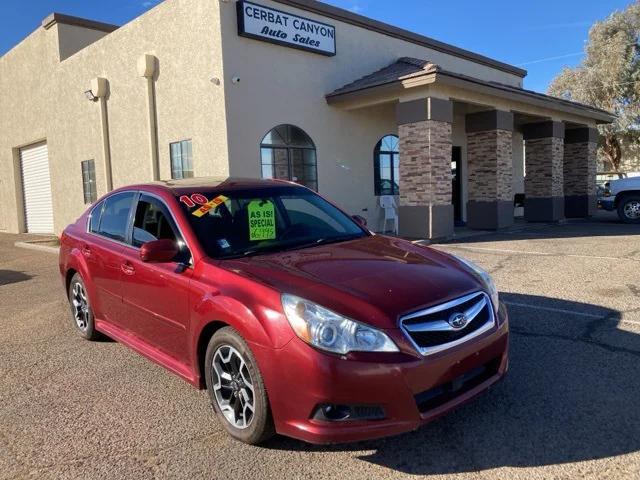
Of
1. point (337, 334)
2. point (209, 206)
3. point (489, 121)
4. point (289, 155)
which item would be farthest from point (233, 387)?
point (489, 121)

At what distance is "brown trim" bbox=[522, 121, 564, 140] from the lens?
51.9 feet

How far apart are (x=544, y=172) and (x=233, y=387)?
49.7 ft

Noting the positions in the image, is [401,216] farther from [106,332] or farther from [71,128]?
[71,128]

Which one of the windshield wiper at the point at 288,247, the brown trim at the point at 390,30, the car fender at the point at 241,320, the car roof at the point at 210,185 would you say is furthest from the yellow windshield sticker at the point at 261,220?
the brown trim at the point at 390,30

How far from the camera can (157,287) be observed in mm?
3750

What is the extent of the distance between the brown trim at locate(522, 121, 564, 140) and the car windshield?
1344 cm

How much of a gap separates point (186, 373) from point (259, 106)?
9.01 m

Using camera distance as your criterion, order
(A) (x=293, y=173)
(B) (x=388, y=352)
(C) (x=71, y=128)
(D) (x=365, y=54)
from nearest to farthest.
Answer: (B) (x=388, y=352) < (A) (x=293, y=173) < (D) (x=365, y=54) < (C) (x=71, y=128)

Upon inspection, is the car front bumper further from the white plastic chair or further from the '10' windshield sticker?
the white plastic chair

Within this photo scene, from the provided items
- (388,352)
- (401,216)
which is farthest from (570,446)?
(401,216)

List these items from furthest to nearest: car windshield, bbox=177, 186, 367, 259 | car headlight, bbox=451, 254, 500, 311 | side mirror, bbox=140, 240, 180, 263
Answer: car windshield, bbox=177, 186, 367, 259 → side mirror, bbox=140, 240, 180, 263 → car headlight, bbox=451, 254, 500, 311

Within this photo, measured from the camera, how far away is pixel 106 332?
15.6 feet

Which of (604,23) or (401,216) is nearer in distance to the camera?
(401,216)

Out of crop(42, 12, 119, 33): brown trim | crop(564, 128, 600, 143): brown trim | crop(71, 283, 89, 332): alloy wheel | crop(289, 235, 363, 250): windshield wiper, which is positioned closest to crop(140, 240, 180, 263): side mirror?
crop(289, 235, 363, 250): windshield wiper
